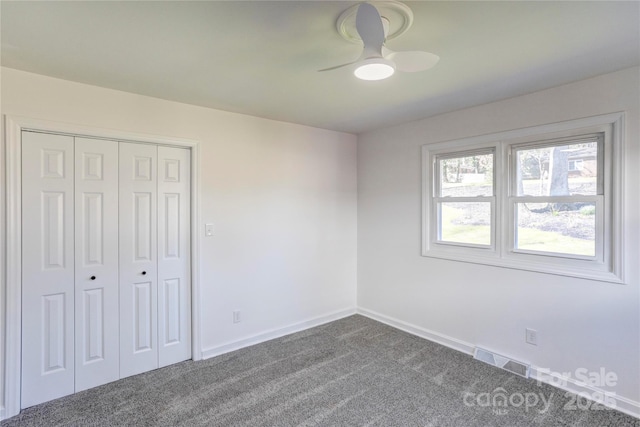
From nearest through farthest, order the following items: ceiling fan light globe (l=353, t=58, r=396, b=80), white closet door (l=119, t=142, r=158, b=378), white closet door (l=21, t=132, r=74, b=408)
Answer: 1. ceiling fan light globe (l=353, t=58, r=396, b=80)
2. white closet door (l=21, t=132, r=74, b=408)
3. white closet door (l=119, t=142, r=158, b=378)

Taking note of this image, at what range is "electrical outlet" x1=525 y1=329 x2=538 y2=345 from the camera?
275 cm

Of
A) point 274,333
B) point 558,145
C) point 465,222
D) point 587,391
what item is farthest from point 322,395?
point 558,145

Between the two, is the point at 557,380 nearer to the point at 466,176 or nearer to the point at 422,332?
the point at 422,332

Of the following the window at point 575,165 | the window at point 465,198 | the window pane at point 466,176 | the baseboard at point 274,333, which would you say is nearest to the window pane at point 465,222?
the window at point 465,198

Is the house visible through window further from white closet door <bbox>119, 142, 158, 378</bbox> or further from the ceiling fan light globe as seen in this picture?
white closet door <bbox>119, 142, 158, 378</bbox>

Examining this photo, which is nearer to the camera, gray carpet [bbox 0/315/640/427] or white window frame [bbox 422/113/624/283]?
gray carpet [bbox 0/315/640/427]

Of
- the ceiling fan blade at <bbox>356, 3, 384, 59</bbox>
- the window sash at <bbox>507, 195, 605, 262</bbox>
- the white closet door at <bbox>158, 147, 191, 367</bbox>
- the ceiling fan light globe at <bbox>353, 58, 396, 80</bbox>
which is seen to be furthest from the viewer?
the white closet door at <bbox>158, 147, 191, 367</bbox>

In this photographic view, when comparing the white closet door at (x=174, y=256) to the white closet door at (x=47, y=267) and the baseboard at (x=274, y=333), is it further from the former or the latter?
the white closet door at (x=47, y=267)

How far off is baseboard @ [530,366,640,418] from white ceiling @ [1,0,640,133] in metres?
2.31

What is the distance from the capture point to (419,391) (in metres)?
2.55

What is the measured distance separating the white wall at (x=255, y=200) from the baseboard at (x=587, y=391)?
7.15 feet

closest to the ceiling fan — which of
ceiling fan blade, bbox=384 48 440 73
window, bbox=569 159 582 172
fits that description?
ceiling fan blade, bbox=384 48 440 73

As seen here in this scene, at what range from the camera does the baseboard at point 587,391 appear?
228cm

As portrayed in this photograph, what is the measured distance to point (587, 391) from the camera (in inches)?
96.8
